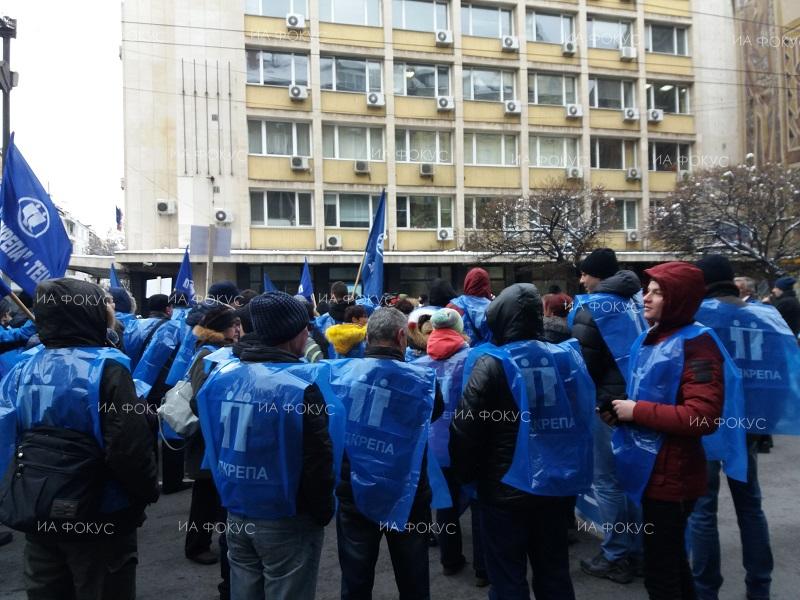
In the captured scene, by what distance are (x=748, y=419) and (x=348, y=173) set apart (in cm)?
2325

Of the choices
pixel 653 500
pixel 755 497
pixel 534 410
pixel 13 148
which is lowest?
pixel 755 497

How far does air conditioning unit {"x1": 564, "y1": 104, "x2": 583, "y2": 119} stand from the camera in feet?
92.4

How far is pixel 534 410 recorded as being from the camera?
3.11 metres

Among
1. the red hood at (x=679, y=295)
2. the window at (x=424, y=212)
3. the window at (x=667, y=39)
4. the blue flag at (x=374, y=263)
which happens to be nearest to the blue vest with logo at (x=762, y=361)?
the red hood at (x=679, y=295)

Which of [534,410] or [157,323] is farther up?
[157,323]

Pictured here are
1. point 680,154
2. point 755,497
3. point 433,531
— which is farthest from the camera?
point 680,154

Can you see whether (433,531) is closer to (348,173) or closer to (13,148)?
(13,148)

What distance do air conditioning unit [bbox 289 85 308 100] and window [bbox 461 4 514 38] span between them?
784 centimetres

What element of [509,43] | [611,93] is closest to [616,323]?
[509,43]

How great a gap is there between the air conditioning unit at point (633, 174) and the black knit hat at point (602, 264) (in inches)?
1033

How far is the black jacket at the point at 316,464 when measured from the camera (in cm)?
280

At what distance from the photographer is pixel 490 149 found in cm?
2778

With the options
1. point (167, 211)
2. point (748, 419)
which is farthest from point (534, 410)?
point (167, 211)

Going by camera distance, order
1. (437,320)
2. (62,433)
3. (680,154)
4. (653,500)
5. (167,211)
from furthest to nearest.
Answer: (680,154)
(167,211)
(437,320)
(653,500)
(62,433)
